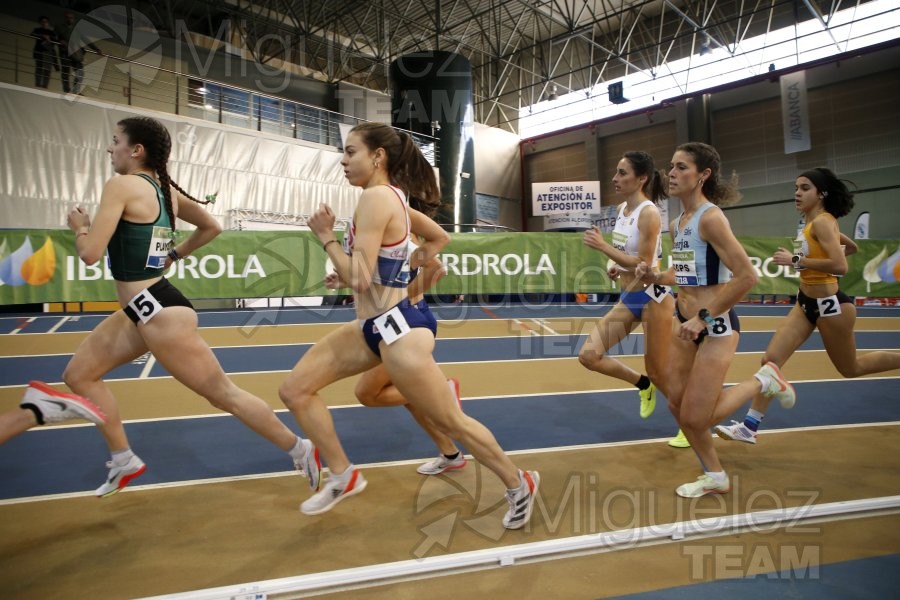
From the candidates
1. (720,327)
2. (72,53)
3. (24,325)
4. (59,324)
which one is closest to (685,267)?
(720,327)

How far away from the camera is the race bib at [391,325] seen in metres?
2.83

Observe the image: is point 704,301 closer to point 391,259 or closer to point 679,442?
point 679,442

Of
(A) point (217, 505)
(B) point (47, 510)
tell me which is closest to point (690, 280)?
(A) point (217, 505)

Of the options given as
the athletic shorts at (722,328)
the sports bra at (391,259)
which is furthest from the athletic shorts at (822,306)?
the sports bra at (391,259)

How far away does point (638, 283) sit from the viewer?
172 inches

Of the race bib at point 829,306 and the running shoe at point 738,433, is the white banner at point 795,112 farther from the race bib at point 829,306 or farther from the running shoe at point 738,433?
the running shoe at point 738,433

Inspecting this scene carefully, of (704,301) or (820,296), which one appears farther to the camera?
(820,296)

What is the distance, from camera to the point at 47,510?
3.26 m

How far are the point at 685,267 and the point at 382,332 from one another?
6.64ft

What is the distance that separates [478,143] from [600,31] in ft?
26.1

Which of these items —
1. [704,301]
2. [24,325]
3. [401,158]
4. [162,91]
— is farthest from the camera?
[162,91]

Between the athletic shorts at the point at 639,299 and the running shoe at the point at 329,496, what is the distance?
8.08 feet

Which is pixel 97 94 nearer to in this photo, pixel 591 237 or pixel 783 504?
pixel 591 237

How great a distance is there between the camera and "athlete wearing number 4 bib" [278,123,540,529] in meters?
2.75
